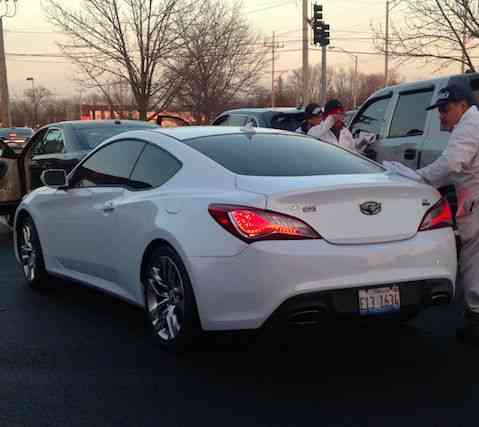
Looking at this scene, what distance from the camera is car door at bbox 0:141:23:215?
1027cm

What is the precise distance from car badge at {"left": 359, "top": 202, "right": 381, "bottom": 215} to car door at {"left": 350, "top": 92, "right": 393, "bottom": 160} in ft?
13.7

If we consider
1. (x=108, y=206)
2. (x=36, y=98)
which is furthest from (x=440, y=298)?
(x=36, y=98)

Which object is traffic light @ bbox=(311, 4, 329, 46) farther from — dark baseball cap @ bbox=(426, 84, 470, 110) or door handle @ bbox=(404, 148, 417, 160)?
dark baseball cap @ bbox=(426, 84, 470, 110)

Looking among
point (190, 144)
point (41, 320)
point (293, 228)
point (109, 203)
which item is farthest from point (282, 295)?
point (41, 320)

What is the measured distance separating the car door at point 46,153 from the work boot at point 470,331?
6532mm

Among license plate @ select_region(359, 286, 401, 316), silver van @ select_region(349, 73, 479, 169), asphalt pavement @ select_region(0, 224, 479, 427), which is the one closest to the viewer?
asphalt pavement @ select_region(0, 224, 479, 427)

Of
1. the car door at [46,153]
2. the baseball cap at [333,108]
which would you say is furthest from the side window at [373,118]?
the car door at [46,153]

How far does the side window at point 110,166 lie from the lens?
212 inches

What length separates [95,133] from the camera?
996 centimetres

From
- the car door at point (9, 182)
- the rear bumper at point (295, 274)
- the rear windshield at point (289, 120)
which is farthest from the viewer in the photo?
the rear windshield at point (289, 120)

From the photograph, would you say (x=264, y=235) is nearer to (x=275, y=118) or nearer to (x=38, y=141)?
(x=38, y=141)

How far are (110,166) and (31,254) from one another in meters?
1.70

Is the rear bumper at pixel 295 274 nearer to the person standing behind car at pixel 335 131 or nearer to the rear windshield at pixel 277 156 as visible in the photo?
the rear windshield at pixel 277 156

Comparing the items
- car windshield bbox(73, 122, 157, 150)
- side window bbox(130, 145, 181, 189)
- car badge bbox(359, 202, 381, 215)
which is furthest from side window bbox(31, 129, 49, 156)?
car badge bbox(359, 202, 381, 215)
